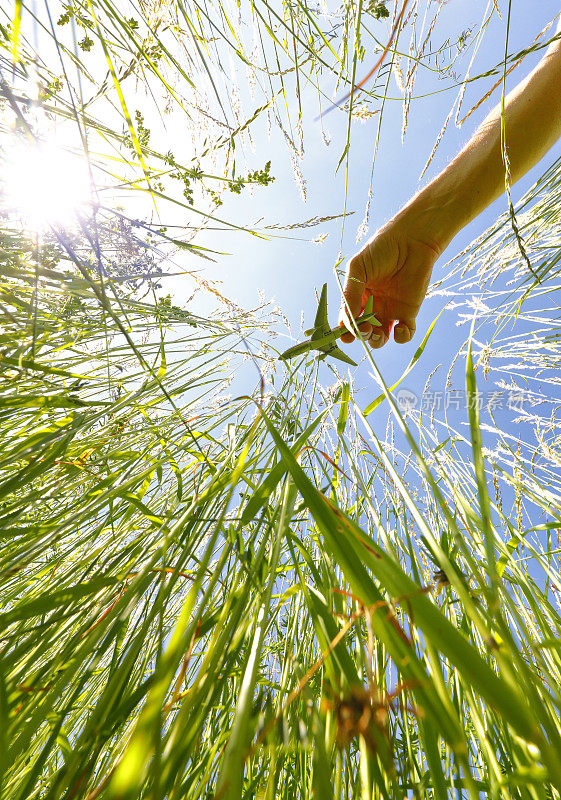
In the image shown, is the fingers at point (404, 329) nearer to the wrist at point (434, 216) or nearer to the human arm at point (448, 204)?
the human arm at point (448, 204)

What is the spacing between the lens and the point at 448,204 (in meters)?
1.32

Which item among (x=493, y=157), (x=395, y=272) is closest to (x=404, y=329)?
(x=395, y=272)

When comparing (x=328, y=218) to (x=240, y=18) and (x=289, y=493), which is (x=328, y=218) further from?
(x=289, y=493)

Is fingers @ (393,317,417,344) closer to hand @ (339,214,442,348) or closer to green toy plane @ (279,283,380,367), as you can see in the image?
hand @ (339,214,442,348)

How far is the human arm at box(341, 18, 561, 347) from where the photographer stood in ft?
3.52

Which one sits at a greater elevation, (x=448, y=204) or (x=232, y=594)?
(x=448, y=204)

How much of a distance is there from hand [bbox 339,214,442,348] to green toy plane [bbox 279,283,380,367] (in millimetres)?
487

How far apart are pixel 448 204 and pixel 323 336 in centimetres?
88

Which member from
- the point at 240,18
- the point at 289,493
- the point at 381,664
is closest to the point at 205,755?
the point at 381,664

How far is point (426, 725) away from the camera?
0.28 metres

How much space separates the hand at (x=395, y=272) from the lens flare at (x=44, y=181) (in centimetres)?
95

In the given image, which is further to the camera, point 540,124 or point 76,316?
point 540,124

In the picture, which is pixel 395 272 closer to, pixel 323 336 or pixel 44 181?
pixel 323 336

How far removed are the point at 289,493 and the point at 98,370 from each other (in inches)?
27.1
